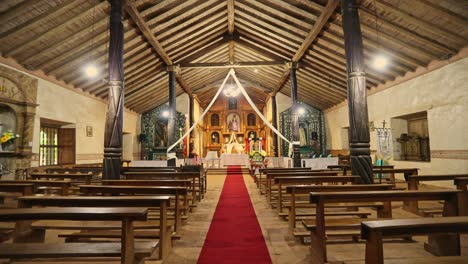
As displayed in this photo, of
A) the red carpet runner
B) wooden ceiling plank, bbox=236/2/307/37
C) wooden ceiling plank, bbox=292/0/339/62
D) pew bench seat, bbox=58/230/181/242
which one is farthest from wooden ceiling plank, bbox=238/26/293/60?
pew bench seat, bbox=58/230/181/242

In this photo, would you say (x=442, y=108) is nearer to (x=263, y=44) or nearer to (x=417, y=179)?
(x=417, y=179)

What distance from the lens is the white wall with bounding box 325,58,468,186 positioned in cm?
602

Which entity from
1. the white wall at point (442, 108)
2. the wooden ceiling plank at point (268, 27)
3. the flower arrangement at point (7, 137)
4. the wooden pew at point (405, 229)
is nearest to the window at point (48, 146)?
the flower arrangement at point (7, 137)

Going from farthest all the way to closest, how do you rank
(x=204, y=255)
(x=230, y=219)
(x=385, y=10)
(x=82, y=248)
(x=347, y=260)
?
1. (x=385, y=10)
2. (x=230, y=219)
3. (x=204, y=255)
4. (x=347, y=260)
5. (x=82, y=248)

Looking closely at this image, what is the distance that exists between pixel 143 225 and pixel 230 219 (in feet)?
5.36

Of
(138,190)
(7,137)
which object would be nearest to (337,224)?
(138,190)

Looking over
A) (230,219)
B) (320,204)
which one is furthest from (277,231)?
(320,204)

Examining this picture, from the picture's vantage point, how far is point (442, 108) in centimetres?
659

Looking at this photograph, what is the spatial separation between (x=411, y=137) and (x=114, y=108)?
8979mm

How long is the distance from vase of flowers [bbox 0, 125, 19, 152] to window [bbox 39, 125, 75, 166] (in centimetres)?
189

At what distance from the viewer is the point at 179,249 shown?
2.82 m

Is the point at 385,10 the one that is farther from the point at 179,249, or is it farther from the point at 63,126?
the point at 63,126

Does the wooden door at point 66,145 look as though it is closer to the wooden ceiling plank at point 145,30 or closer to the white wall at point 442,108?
the wooden ceiling plank at point 145,30

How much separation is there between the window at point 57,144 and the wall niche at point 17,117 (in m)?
1.63
